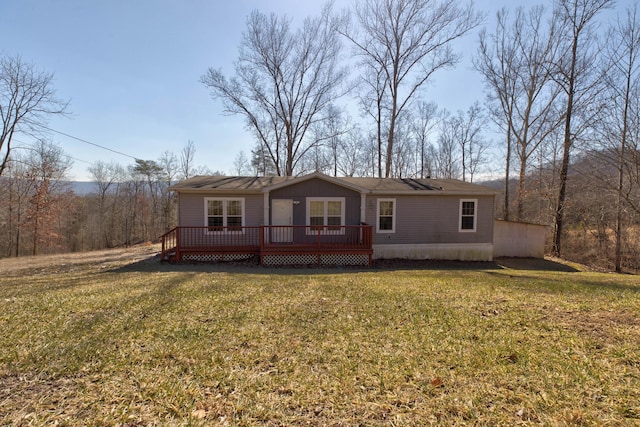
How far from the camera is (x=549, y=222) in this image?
Answer: 18391mm

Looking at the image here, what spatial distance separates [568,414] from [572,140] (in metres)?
19.4

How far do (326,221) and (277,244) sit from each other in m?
2.22

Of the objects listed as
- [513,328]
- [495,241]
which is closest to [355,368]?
[513,328]

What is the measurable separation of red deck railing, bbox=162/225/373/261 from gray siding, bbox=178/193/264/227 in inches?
13.1

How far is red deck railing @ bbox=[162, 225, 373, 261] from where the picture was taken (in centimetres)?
1075

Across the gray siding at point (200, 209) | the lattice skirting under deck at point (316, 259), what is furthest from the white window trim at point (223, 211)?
the lattice skirting under deck at point (316, 259)

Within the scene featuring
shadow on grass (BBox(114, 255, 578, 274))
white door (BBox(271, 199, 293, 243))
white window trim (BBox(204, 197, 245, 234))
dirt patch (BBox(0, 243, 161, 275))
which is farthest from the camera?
white door (BBox(271, 199, 293, 243))

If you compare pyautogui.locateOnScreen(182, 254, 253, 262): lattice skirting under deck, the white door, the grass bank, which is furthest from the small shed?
pyautogui.locateOnScreen(182, 254, 253, 262): lattice skirting under deck

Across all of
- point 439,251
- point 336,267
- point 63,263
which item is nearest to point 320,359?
point 336,267

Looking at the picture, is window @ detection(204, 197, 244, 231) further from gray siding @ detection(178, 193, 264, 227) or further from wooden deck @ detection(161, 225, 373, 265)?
wooden deck @ detection(161, 225, 373, 265)

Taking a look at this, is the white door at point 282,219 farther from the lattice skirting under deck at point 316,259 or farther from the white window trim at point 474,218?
the white window trim at point 474,218

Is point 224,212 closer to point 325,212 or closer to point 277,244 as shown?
point 277,244

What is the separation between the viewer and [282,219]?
1180cm

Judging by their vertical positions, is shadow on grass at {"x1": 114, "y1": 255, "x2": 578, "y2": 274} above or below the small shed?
below
